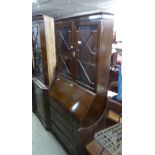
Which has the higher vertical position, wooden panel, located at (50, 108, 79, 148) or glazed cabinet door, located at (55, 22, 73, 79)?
glazed cabinet door, located at (55, 22, 73, 79)

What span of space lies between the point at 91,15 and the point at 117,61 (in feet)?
7.60

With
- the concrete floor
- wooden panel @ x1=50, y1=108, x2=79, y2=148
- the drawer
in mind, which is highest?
the drawer

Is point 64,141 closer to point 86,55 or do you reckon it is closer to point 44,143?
point 44,143

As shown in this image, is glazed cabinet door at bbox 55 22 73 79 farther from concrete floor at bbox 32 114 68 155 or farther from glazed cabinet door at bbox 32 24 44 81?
concrete floor at bbox 32 114 68 155

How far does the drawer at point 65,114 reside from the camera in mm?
1996

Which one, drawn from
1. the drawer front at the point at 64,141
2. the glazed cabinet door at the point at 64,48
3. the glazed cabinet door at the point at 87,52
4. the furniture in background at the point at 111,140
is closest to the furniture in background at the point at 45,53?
the glazed cabinet door at the point at 64,48

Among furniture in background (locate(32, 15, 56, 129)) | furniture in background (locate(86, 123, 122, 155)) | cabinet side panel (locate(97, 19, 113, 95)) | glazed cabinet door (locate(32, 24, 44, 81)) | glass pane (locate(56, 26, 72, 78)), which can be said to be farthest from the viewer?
glazed cabinet door (locate(32, 24, 44, 81))

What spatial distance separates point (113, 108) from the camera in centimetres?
219

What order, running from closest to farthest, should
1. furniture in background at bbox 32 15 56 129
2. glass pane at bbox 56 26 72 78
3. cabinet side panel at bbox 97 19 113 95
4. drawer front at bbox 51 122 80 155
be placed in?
cabinet side panel at bbox 97 19 113 95 < drawer front at bbox 51 122 80 155 < glass pane at bbox 56 26 72 78 < furniture in background at bbox 32 15 56 129

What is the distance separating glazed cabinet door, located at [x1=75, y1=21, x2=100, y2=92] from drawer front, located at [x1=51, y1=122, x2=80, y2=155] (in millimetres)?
850

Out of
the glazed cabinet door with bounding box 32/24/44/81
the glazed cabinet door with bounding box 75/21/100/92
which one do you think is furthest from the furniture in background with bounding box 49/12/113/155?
the glazed cabinet door with bounding box 32/24/44/81

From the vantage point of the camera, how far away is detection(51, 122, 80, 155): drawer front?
2.15 meters
